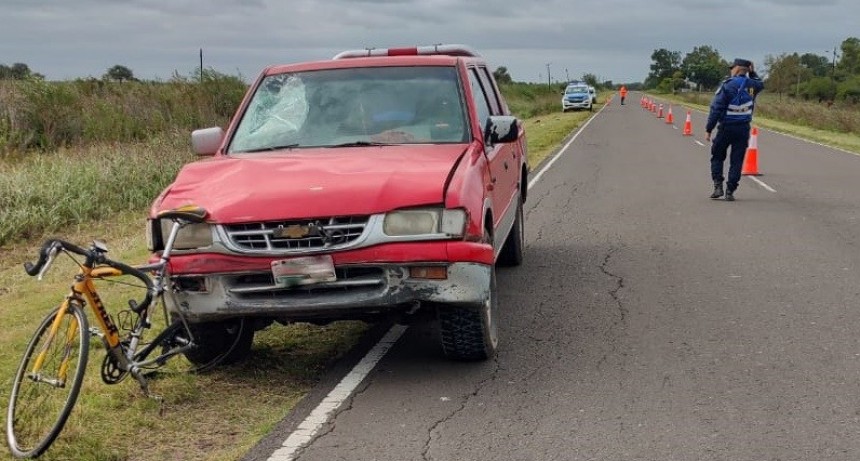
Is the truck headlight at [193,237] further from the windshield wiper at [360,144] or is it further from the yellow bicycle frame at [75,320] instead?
the windshield wiper at [360,144]

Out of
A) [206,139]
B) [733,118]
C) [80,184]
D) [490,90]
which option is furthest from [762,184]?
[206,139]

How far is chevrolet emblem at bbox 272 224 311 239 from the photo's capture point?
211 inches

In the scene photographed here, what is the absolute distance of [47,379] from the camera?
15.6ft

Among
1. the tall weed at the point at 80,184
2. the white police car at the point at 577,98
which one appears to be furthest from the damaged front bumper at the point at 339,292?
the white police car at the point at 577,98

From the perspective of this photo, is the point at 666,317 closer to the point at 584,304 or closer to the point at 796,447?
the point at 584,304

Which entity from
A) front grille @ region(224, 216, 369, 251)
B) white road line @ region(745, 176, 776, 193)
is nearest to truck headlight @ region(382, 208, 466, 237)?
front grille @ region(224, 216, 369, 251)

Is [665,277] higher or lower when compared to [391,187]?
lower

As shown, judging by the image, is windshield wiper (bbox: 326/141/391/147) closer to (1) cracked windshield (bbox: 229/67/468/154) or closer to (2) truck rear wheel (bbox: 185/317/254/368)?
(1) cracked windshield (bbox: 229/67/468/154)

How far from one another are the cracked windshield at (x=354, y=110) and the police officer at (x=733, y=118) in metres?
8.04

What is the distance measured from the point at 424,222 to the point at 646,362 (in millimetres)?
1699

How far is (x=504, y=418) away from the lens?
200 inches

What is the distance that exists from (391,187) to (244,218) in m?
→ 0.82

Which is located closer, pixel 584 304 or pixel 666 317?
pixel 666 317

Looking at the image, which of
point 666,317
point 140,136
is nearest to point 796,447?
point 666,317
